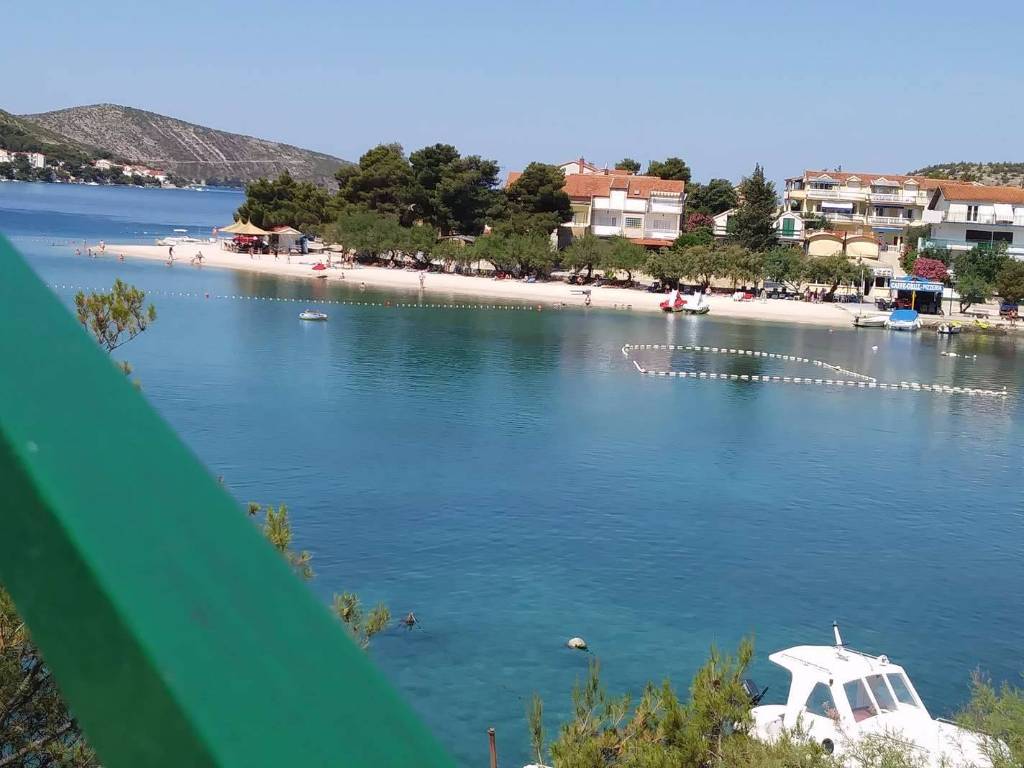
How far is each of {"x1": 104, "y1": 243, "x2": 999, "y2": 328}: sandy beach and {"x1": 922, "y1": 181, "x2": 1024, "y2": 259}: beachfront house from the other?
12245 millimetres

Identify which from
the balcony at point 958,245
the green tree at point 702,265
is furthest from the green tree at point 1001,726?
the balcony at point 958,245

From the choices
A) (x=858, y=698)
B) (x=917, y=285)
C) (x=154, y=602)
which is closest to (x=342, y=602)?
(x=858, y=698)

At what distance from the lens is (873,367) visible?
50.3 meters

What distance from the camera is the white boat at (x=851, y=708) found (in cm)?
1305

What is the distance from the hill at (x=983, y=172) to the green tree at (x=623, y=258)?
9315 cm

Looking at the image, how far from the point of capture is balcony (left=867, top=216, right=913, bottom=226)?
90938 mm

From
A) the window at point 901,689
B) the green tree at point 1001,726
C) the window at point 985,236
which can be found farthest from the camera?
the window at point 985,236

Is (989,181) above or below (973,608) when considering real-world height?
above

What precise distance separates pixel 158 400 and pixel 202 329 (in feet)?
54.7

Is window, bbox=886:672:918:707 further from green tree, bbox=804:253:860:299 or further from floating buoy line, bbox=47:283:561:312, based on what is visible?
green tree, bbox=804:253:860:299

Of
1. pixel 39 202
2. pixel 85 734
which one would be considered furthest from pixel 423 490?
pixel 39 202

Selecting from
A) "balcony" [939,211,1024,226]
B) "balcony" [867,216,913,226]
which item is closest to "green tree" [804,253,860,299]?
"balcony" [939,211,1024,226]

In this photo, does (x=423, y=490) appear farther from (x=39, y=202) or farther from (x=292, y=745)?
(x=39, y=202)

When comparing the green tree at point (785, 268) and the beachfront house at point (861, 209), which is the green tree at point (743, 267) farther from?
the beachfront house at point (861, 209)
